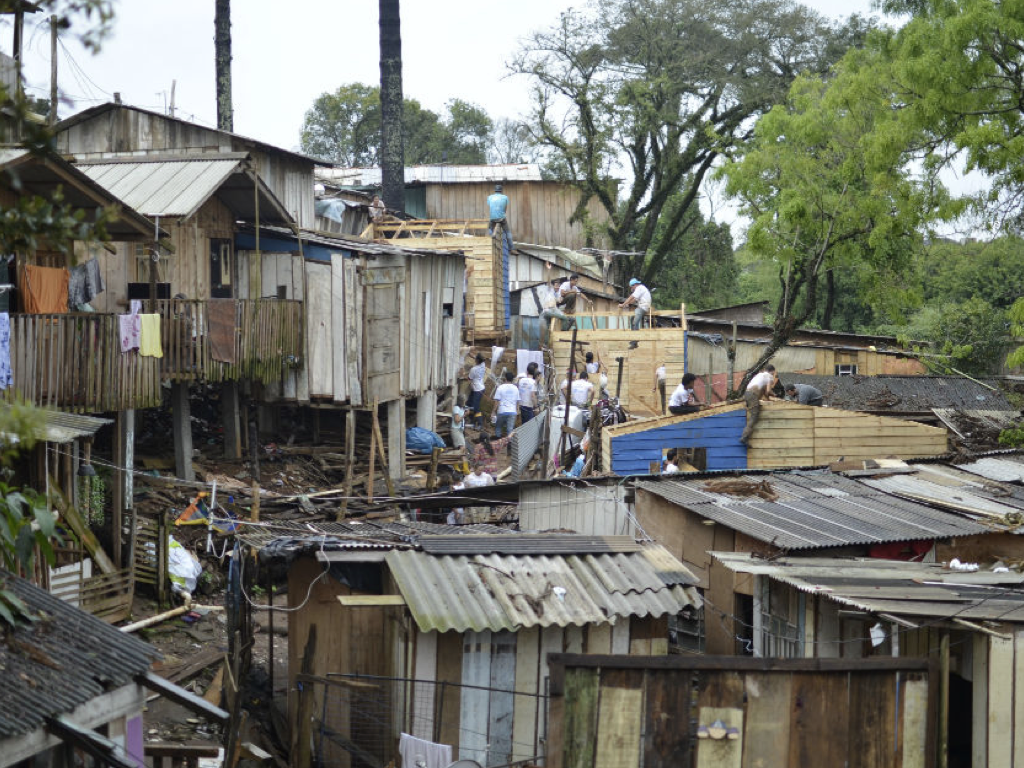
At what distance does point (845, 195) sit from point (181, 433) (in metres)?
14.3

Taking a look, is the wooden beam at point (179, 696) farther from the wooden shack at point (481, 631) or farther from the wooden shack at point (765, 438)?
the wooden shack at point (765, 438)

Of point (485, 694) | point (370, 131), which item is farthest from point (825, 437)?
point (370, 131)

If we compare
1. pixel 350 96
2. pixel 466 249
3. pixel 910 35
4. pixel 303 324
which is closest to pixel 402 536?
pixel 303 324

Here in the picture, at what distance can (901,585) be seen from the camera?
10.8m

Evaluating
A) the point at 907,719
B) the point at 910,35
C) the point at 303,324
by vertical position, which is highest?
the point at 910,35

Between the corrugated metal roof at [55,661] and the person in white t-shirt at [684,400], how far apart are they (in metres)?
13.2

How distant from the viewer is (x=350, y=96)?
51812 millimetres

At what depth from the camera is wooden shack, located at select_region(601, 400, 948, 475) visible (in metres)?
19.7

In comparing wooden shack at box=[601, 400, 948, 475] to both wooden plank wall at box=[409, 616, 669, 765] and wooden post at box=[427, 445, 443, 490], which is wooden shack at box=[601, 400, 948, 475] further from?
wooden plank wall at box=[409, 616, 669, 765]

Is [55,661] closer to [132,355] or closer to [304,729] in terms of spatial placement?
[304,729]

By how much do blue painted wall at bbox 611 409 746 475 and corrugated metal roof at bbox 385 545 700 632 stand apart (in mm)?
7850

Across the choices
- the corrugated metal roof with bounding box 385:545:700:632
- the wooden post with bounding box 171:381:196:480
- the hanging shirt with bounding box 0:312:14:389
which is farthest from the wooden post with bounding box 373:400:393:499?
the corrugated metal roof with bounding box 385:545:700:632

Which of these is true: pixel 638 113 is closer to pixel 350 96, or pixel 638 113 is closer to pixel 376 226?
pixel 376 226

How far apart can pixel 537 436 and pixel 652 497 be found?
7.82 meters
